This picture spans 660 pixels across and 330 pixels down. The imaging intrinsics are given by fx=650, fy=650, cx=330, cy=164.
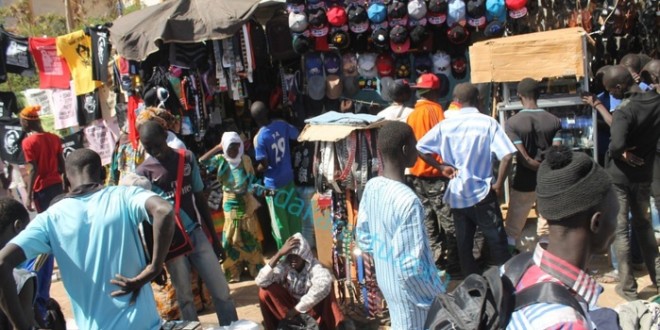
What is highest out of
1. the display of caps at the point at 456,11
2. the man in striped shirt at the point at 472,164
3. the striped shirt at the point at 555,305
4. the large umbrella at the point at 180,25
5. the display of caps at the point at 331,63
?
the large umbrella at the point at 180,25

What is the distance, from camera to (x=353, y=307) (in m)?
5.61

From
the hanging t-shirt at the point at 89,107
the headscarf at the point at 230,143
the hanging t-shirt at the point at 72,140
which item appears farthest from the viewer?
the hanging t-shirt at the point at 72,140

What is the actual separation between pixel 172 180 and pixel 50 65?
551cm

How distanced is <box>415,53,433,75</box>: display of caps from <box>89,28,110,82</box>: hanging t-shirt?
409 centimetres

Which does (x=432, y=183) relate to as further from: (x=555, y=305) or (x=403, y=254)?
(x=555, y=305)

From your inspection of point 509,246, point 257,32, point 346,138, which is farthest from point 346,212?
point 257,32

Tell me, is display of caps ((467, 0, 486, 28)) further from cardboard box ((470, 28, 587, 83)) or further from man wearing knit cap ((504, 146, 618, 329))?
man wearing knit cap ((504, 146, 618, 329))

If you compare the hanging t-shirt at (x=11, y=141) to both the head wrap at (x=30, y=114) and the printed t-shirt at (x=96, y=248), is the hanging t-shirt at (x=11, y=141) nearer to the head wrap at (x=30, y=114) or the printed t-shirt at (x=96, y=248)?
the head wrap at (x=30, y=114)

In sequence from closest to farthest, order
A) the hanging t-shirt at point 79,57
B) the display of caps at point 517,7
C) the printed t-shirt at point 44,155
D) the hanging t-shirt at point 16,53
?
the display of caps at point 517,7 → the printed t-shirt at point 44,155 → the hanging t-shirt at point 79,57 → the hanging t-shirt at point 16,53

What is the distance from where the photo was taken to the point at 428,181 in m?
6.19

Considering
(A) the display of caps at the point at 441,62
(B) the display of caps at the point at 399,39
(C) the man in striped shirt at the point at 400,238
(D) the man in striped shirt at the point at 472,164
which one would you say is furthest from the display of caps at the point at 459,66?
(C) the man in striped shirt at the point at 400,238

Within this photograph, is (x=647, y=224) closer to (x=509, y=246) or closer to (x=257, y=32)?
(x=509, y=246)

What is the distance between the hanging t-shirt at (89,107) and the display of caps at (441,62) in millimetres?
4739

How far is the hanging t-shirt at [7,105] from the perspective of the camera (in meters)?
9.34
